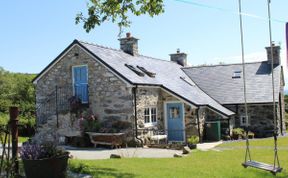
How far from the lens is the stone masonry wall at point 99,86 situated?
19062mm

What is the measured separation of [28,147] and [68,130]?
11913 millimetres

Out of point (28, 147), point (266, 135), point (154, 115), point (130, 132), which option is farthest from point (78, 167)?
point (266, 135)

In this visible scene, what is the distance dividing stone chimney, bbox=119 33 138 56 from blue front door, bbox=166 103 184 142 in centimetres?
472

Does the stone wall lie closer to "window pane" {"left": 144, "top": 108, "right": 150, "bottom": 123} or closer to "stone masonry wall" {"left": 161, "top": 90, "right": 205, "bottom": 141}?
"stone masonry wall" {"left": 161, "top": 90, "right": 205, "bottom": 141}

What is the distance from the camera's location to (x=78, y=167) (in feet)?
29.9

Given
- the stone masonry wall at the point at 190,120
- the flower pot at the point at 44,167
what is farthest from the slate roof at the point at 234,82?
the flower pot at the point at 44,167

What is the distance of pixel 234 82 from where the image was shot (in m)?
26.5

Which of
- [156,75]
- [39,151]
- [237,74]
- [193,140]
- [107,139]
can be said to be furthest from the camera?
[237,74]

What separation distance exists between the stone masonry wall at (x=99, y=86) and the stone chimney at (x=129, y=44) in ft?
15.0

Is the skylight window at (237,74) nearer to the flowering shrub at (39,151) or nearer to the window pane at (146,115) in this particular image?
the window pane at (146,115)

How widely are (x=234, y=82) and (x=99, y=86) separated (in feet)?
35.5

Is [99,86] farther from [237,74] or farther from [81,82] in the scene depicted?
[237,74]

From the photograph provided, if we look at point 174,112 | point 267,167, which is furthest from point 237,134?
point 267,167

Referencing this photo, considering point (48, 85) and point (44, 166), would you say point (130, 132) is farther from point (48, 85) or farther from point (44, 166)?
point (44, 166)
